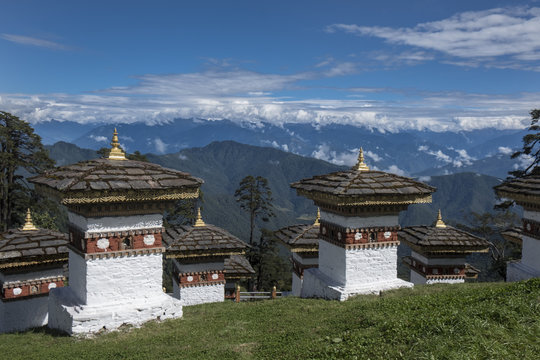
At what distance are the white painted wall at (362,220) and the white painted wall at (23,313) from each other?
9.49 meters

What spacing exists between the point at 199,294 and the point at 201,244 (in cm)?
199

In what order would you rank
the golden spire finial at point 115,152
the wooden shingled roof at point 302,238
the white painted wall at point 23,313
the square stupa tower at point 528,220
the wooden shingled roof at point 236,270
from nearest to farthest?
the golden spire finial at point 115,152 < the white painted wall at point 23,313 < the square stupa tower at point 528,220 < the wooden shingled roof at point 302,238 < the wooden shingled roof at point 236,270

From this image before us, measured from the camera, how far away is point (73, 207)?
36.1 feet

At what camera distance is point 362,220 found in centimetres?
1280

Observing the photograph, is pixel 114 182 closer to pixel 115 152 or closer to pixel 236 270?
pixel 115 152

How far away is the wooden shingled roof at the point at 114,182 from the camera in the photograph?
397 inches

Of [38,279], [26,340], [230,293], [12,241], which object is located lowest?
[230,293]

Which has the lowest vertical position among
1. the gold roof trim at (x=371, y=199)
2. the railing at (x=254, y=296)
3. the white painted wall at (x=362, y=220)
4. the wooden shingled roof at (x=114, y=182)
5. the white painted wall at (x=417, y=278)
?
the railing at (x=254, y=296)

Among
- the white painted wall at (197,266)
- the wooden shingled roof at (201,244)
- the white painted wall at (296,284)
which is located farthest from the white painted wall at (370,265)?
the white painted wall at (197,266)

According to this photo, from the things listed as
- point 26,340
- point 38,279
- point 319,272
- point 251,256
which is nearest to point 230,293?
point 319,272

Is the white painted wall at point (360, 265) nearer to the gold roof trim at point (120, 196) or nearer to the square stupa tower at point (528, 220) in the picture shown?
the square stupa tower at point (528, 220)

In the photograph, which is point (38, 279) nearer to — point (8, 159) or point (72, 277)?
point (72, 277)

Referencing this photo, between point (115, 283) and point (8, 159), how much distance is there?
26181mm

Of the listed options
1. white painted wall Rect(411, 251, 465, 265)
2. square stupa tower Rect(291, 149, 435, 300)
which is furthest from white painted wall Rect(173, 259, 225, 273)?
white painted wall Rect(411, 251, 465, 265)
